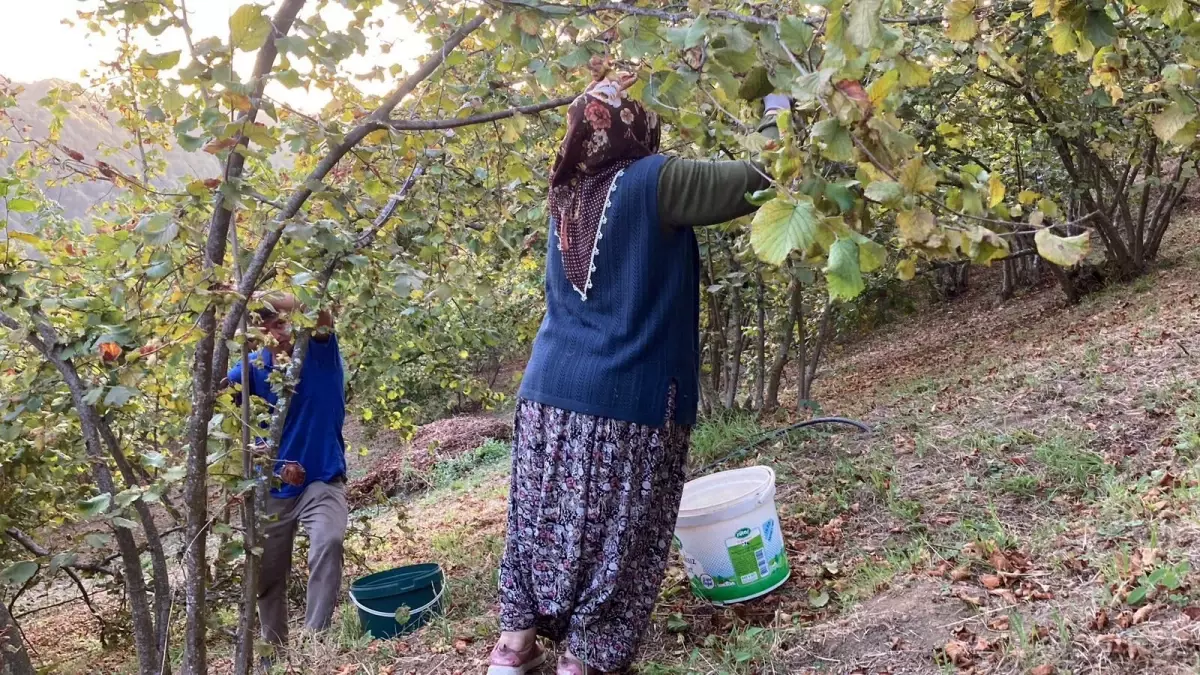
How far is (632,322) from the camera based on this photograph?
211 centimetres

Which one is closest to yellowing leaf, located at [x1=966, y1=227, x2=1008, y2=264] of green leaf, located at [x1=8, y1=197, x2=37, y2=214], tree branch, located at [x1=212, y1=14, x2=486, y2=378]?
tree branch, located at [x1=212, y1=14, x2=486, y2=378]

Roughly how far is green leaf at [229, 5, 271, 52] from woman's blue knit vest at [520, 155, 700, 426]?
884mm

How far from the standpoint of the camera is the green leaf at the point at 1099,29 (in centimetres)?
150

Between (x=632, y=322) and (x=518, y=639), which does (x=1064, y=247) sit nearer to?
(x=632, y=322)

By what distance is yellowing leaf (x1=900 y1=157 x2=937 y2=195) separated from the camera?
44.9 inches

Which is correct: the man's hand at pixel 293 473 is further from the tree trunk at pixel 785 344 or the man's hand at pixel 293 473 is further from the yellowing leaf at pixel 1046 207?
the tree trunk at pixel 785 344

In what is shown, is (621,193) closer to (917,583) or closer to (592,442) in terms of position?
(592,442)

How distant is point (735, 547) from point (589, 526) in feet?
2.11

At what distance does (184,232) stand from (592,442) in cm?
118

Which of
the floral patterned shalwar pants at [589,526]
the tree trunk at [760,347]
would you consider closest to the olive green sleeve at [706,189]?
the floral patterned shalwar pants at [589,526]

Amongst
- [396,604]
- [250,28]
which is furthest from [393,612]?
[250,28]

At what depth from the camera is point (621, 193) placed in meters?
2.04

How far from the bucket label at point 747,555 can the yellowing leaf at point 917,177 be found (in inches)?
64.6

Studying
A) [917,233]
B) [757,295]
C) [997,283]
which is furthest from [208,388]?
[997,283]
